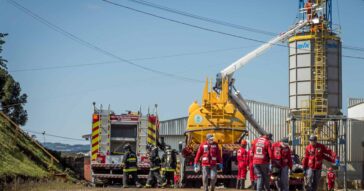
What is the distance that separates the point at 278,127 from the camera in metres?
50.3

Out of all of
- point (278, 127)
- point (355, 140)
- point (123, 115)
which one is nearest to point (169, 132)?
point (278, 127)

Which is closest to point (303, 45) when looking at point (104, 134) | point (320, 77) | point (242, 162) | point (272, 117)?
point (320, 77)

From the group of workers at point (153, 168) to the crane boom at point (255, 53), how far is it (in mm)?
10096

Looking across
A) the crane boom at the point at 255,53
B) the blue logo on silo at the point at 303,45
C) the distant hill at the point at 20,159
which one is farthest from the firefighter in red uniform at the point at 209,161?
the blue logo on silo at the point at 303,45

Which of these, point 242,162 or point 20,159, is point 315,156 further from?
point 20,159

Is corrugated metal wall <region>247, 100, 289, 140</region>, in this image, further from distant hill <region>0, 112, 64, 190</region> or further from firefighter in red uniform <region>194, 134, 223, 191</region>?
firefighter in red uniform <region>194, 134, 223, 191</region>

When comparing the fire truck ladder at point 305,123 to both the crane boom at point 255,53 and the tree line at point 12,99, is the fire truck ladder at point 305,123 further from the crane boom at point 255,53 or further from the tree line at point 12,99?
the tree line at point 12,99

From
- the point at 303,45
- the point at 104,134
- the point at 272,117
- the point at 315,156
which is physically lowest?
→ the point at 315,156

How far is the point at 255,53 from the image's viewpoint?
40.5m

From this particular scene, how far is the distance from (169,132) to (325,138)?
742 inches

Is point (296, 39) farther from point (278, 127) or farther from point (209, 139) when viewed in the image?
point (209, 139)

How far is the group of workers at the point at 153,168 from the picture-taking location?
85.0 ft

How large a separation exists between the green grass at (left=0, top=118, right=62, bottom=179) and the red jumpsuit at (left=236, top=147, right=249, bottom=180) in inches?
283

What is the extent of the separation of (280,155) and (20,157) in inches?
443
